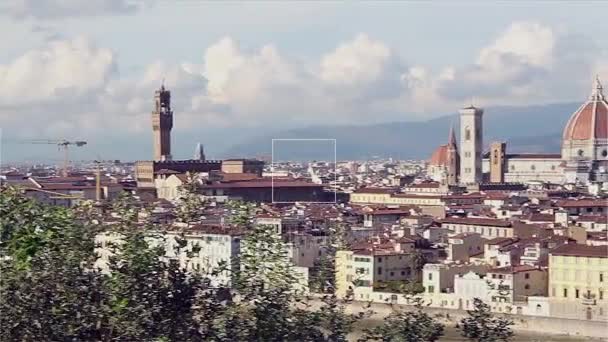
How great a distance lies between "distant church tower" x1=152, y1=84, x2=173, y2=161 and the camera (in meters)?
44.4

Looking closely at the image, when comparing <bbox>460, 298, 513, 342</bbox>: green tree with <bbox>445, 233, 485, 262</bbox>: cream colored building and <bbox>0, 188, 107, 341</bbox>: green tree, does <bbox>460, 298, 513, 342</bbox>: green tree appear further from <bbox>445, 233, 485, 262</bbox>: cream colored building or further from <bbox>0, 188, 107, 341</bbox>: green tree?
<bbox>445, 233, 485, 262</bbox>: cream colored building

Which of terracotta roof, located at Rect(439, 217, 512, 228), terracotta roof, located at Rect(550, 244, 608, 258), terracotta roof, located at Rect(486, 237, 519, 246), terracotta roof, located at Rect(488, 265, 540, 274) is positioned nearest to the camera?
terracotta roof, located at Rect(488, 265, 540, 274)

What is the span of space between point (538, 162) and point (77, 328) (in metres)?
43.8

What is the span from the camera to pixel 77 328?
18.7ft

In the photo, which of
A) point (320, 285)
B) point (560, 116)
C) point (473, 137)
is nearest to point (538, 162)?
point (473, 137)

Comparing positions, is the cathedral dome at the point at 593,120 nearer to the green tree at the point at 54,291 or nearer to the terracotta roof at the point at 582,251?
the terracotta roof at the point at 582,251

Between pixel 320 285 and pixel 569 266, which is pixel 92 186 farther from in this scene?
pixel 320 285

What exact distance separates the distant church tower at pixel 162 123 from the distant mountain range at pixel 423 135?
11.7 metres

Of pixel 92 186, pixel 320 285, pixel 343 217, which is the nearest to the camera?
pixel 320 285

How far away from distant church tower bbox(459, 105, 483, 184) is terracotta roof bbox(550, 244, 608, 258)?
26.9 metres

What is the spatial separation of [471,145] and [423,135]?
2532 inches

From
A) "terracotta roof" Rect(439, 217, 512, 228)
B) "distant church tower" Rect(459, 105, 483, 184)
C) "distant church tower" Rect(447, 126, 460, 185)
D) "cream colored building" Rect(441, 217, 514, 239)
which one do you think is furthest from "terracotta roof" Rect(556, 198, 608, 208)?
"distant church tower" Rect(459, 105, 483, 184)

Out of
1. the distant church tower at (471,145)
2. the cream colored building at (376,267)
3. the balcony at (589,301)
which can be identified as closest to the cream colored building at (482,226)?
the cream colored building at (376,267)

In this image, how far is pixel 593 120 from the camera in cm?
4578
